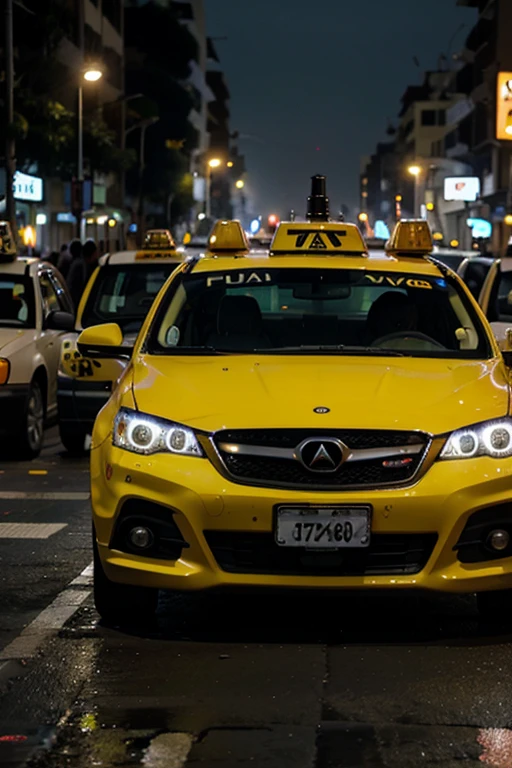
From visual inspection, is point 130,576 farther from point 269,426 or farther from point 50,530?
point 50,530

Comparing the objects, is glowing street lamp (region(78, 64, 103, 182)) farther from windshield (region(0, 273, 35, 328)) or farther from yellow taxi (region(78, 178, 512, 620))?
yellow taxi (region(78, 178, 512, 620))

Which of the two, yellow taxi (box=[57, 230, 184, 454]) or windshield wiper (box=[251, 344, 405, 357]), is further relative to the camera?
yellow taxi (box=[57, 230, 184, 454])

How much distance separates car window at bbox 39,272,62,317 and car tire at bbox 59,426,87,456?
1.15 metres

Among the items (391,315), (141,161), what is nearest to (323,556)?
(391,315)

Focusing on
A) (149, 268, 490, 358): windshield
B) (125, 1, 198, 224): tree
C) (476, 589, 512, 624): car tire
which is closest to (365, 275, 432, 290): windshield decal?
(149, 268, 490, 358): windshield

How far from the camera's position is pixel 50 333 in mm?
14945

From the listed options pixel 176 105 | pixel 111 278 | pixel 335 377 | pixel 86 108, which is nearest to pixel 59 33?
pixel 111 278

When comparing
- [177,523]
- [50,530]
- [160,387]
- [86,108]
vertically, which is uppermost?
[86,108]

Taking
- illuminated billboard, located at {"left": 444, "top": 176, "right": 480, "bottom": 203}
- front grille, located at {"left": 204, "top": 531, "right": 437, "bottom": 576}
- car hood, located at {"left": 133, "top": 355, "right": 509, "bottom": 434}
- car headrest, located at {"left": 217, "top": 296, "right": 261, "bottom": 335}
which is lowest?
front grille, located at {"left": 204, "top": 531, "right": 437, "bottom": 576}

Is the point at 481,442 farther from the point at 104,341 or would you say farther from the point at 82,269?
the point at 82,269

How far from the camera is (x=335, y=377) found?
6.95m

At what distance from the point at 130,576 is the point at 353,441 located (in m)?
1.04

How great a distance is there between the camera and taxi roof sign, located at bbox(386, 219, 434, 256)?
29.7 ft

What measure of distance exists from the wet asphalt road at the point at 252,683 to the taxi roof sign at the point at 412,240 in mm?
2303
